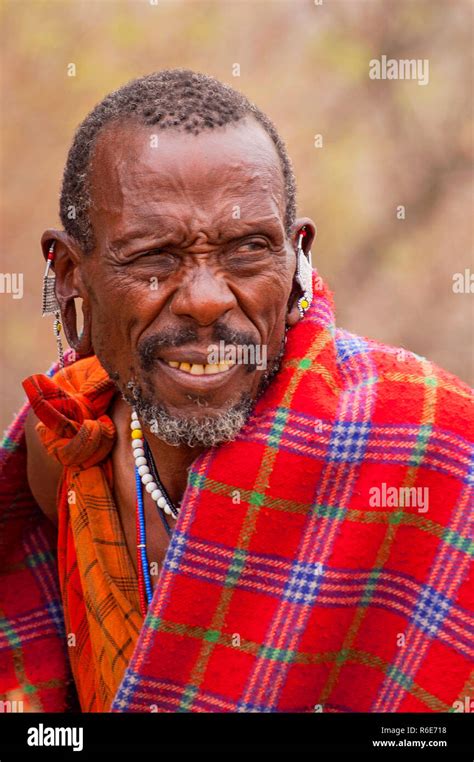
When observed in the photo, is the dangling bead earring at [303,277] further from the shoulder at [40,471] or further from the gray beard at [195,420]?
the shoulder at [40,471]

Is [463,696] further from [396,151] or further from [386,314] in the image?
[396,151]

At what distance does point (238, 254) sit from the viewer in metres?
2.57

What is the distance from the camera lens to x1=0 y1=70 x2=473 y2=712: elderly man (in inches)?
98.6

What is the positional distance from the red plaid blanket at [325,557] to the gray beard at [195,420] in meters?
0.04

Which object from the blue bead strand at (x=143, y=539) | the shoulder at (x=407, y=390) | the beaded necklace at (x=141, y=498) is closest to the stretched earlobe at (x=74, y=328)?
the beaded necklace at (x=141, y=498)

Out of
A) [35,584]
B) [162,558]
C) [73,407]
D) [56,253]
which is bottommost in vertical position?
[35,584]

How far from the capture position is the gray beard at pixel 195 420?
2566 mm

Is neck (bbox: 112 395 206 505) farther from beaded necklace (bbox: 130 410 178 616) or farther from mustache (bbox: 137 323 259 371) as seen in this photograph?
mustache (bbox: 137 323 259 371)

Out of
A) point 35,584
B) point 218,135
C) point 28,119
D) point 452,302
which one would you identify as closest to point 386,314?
point 452,302

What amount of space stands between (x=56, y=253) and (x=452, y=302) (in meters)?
4.45

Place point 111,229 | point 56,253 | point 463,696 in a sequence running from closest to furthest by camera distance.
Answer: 1. point 463,696
2. point 111,229
3. point 56,253

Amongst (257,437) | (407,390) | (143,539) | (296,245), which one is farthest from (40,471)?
(407,390)

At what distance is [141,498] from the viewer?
2.98 m

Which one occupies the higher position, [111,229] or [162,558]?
[111,229]
